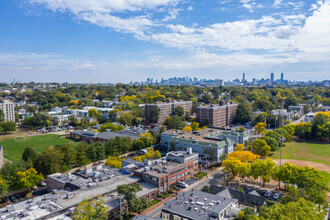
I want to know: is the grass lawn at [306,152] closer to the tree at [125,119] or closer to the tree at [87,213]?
the tree at [87,213]

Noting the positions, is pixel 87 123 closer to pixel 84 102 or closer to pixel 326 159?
pixel 84 102

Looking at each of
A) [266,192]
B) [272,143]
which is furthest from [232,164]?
[272,143]

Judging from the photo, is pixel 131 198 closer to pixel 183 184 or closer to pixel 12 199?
pixel 183 184

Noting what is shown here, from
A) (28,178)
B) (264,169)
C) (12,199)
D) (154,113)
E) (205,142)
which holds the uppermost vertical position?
(154,113)

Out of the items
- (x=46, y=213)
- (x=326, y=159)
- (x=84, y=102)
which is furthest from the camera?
(x=84, y=102)

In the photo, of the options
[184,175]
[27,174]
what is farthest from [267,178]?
[27,174]

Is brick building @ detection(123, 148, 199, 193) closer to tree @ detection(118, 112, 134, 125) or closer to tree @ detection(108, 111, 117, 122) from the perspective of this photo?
tree @ detection(118, 112, 134, 125)
